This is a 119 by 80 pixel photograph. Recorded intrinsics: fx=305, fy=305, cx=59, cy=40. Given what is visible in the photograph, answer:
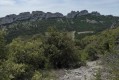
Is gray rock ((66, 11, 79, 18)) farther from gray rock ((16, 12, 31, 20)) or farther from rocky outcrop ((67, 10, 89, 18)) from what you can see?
gray rock ((16, 12, 31, 20))

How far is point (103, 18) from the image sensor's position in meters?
162

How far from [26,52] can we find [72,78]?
4574mm

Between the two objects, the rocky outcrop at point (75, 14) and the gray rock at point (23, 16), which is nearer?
the gray rock at point (23, 16)

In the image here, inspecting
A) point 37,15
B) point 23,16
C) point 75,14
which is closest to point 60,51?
point 37,15

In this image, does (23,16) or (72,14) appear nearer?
(23,16)

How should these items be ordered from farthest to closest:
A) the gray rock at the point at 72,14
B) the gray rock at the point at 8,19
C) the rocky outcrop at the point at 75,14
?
1. the rocky outcrop at the point at 75,14
2. the gray rock at the point at 72,14
3. the gray rock at the point at 8,19

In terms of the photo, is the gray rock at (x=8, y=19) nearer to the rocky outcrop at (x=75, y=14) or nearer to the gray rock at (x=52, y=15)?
the gray rock at (x=52, y=15)

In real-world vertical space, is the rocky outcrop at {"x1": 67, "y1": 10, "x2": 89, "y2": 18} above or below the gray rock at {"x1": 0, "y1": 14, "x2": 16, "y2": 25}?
above

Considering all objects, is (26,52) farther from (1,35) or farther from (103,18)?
(103,18)

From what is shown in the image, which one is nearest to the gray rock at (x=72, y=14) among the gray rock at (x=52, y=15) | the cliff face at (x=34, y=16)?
the cliff face at (x=34, y=16)

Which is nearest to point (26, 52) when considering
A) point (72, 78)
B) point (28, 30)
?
point (72, 78)

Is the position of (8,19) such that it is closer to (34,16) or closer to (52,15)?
(34,16)

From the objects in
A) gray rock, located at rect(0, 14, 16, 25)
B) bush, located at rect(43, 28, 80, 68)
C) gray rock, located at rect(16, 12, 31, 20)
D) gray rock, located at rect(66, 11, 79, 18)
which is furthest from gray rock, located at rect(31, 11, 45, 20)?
bush, located at rect(43, 28, 80, 68)

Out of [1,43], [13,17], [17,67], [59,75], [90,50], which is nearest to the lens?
[1,43]
